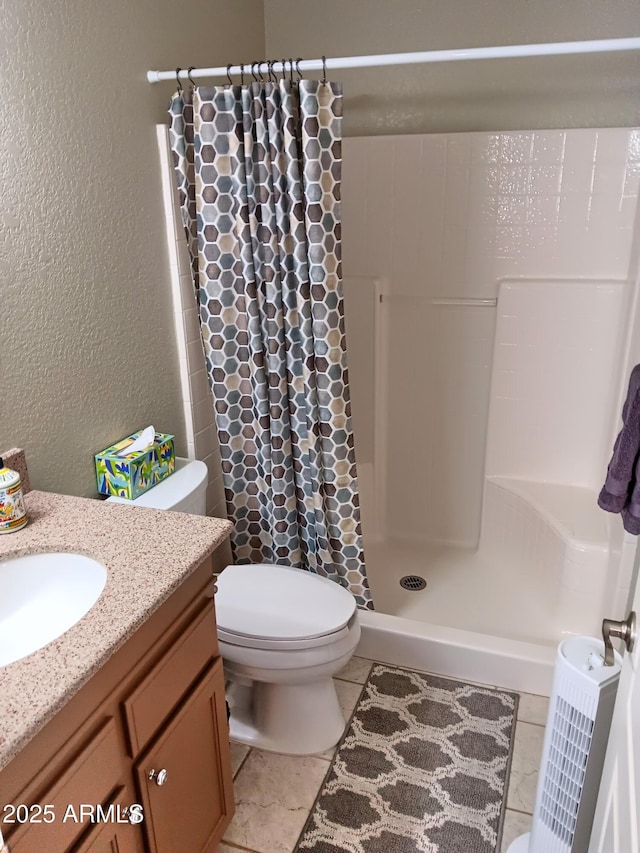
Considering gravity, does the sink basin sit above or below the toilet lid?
above

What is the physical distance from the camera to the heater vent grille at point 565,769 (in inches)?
51.2

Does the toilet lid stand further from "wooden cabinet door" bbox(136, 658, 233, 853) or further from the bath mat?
the bath mat

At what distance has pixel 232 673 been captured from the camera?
187cm

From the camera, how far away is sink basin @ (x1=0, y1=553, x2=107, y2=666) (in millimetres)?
1268

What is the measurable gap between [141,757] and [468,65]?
2435 millimetres

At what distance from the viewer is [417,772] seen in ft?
6.09

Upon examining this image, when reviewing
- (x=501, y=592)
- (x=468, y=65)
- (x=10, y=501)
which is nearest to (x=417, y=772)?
(x=501, y=592)

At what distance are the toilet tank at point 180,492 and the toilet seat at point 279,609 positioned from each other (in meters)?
0.25

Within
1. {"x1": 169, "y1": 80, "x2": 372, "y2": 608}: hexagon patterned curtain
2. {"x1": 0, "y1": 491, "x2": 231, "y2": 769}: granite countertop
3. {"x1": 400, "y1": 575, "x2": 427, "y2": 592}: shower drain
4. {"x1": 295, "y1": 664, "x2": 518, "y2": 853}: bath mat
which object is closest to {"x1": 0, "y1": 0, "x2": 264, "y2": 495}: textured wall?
{"x1": 169, "y1": 80, "x2": 372, "y2": 608}: hexagon patterned curtain

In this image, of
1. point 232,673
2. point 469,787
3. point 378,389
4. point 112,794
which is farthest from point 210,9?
point 469,787

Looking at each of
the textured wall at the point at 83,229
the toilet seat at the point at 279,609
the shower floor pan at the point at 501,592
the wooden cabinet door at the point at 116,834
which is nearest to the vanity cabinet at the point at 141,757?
Result: the wooden cabinet door at the point at 116,834

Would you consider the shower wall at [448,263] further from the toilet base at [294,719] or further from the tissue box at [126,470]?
the tissue box at [126,470]

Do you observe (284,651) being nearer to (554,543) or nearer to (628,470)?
(628,470)

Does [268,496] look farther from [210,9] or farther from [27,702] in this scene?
[210,9]
